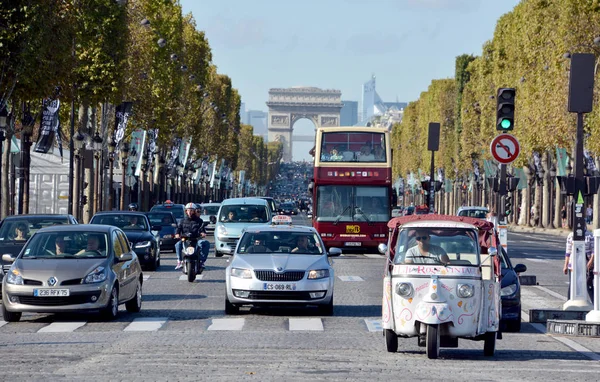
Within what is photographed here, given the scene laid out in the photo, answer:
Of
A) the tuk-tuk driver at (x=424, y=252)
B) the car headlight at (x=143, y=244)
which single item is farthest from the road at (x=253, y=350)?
the car headlight at (x=143, y=244)

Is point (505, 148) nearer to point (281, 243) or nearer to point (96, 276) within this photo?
point (281, 243)

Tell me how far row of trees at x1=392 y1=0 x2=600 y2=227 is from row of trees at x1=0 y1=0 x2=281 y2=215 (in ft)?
57.8

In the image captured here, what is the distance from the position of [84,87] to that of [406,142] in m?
97.5

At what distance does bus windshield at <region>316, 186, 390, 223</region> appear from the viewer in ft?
133

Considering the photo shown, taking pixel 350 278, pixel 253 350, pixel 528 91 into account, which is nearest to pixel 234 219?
pixel 350 278

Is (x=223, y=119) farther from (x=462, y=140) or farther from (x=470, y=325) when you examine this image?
(x=470, y=325)

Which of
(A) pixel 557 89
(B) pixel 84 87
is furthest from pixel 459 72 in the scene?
(B) pixel 84 87

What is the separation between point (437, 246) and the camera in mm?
14445

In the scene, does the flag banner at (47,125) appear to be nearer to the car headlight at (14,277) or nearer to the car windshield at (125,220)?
the car windshield at (125,220)

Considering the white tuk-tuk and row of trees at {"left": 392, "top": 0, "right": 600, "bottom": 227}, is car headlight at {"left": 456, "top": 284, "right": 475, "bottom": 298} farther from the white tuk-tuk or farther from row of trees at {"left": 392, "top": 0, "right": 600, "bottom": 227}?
row of trees at {"left": 392, "top": 0, "right": 600, "bottom": 227}

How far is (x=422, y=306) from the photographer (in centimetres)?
1380

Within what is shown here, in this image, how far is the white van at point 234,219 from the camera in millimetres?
38500

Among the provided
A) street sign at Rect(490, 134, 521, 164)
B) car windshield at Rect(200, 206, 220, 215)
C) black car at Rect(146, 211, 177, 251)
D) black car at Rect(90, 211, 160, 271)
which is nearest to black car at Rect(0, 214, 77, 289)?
black car at Rect(90, 211, 160, 271)

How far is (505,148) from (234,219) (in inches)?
622
